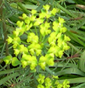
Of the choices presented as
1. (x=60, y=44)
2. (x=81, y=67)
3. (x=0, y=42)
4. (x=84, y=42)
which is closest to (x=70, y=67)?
(x=81, y=67)

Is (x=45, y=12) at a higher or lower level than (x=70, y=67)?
higher

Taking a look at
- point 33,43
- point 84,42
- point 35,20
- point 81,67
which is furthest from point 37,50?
point 84,42

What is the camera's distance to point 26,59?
721mm

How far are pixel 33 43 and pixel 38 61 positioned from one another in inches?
2.9

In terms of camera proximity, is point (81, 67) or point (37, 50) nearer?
point (37, 50)

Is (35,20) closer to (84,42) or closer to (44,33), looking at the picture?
(44,33)

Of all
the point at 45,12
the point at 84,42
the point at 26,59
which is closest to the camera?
the point at 26,59

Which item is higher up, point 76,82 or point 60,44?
point 60,44

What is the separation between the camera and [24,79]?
2.95 feet

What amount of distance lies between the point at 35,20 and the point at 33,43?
11cm

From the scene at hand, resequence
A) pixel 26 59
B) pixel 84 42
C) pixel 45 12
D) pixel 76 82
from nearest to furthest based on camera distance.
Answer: pixel 26 59
pixel 45 12
pixel 76 82
pixel 84 42

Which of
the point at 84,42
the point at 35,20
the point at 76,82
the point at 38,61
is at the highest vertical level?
the point at 35,20

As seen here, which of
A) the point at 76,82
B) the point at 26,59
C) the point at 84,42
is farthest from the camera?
the point at 84,42

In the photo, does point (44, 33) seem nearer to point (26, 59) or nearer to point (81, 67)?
point (26, 59)
